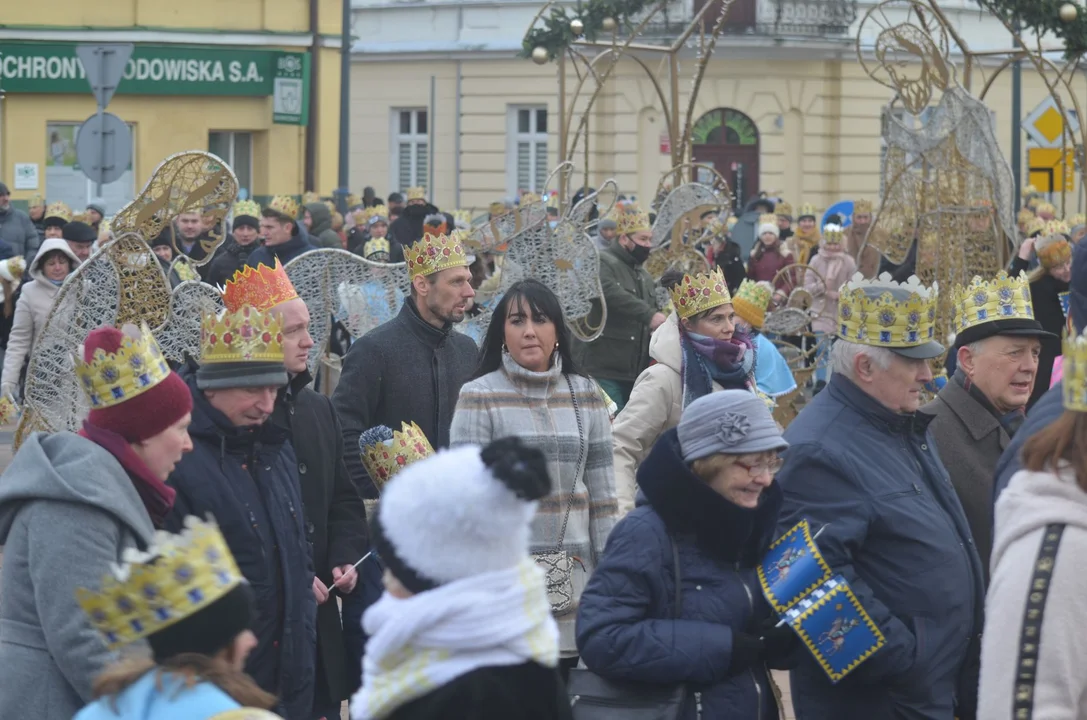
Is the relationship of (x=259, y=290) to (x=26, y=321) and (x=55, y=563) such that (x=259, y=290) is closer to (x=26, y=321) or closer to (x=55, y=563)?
(x=55, y=563)

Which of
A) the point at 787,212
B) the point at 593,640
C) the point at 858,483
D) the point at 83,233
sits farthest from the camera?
the point at 787,212

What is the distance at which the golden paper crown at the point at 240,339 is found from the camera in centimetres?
494

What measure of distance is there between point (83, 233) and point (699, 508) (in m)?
10.2

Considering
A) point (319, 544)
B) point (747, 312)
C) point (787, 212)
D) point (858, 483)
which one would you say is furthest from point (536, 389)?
point (787, 212)

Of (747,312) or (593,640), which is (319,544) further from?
(747,312)

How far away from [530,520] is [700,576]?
3.37ft

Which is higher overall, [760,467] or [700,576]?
[760,467]

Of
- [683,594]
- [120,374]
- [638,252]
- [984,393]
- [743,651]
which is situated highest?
[638,252]

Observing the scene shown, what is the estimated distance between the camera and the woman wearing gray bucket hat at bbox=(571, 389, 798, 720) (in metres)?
4.27

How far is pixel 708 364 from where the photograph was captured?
6.95m

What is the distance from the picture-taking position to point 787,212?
931 inches

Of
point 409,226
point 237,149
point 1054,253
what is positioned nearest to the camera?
point 1054,253

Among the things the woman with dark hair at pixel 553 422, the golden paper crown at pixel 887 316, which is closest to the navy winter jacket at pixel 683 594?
the golden paper crown at pixel 887 316

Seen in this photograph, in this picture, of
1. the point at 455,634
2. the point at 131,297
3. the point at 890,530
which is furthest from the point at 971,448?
the point at 131,297
